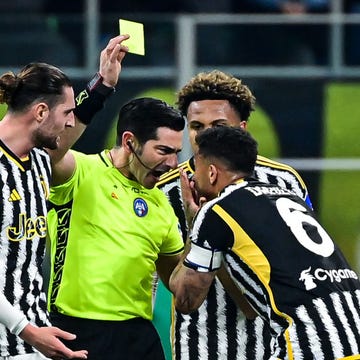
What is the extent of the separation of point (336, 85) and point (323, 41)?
41 cm

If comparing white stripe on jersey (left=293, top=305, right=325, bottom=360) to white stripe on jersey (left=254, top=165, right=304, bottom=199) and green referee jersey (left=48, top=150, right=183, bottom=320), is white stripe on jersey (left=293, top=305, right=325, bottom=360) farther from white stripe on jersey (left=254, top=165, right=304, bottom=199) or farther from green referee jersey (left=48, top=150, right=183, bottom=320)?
white stripe on jersey (left=254, top=165, right=304, bottom=199)

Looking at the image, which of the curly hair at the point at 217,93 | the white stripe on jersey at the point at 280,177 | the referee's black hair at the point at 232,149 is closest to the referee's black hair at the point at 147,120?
the curly hair at the point at 217,93

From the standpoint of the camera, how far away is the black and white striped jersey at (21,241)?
18.1ft

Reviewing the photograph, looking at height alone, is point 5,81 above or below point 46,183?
above

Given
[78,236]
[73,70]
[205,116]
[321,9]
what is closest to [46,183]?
[78,236]

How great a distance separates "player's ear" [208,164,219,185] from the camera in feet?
18.2

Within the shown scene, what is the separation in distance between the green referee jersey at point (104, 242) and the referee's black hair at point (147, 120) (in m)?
0.20

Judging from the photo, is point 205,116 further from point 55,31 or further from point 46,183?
point 55,31

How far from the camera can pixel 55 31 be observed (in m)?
9.78

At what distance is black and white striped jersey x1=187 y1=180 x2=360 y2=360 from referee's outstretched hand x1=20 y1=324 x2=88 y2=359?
588mm

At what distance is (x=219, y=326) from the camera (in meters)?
6.36

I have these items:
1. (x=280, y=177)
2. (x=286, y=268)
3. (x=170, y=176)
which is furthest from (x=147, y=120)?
(x=286, y=268)

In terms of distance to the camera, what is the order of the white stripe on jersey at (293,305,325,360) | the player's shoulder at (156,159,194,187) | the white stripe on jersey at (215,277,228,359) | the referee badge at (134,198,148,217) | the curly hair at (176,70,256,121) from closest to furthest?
the white stripe on jersey at (293,305,325,360)
the referee badge at (134,198,148,217)
the white stripe on jersey at (215,277,228,359)
the player's shoulder at (156,159,194,187)
the curly hair at (176,70,256,121)

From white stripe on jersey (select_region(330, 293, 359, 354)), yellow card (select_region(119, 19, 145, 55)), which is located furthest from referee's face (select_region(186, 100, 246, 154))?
white stripe on jersey (select_region(330, 293, 359, 354))
